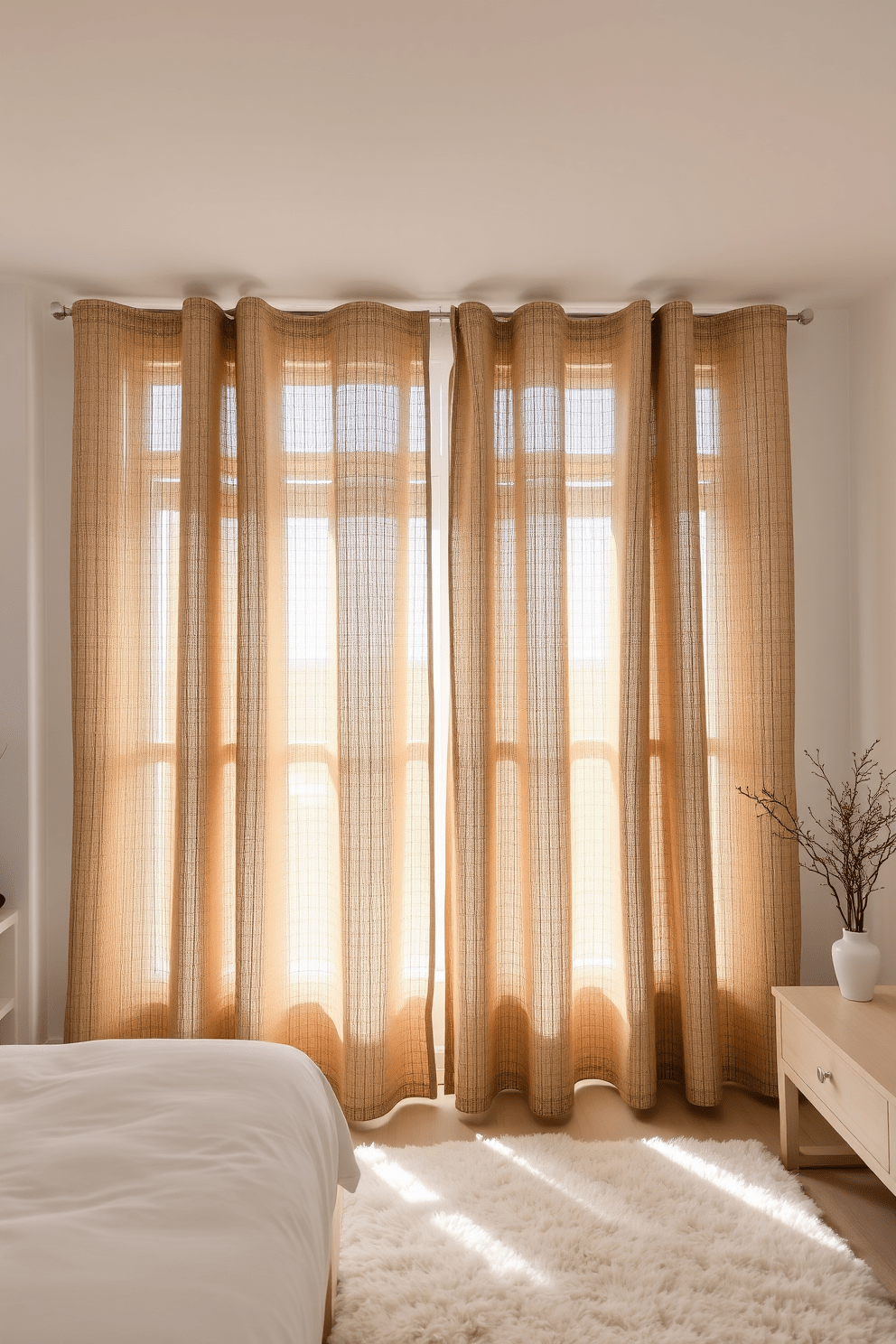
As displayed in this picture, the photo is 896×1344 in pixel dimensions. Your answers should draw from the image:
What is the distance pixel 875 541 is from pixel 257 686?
7.19ft

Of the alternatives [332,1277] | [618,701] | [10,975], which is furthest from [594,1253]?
[10,975]

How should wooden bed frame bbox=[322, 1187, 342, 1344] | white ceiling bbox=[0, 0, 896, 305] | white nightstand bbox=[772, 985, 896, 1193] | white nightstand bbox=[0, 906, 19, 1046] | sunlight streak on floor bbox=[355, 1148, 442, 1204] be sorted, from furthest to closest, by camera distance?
white nightstand bbox=[0, 906, 19, 1046], sunlight streak on floor bbox=[355, 1148, 442, 1204], white nightstand bbox=[772, 985, 896, 1193], wooden bed frame bbox=[322, 1187, 342, 1344], white ceiling bbox=[0, 0, 896, 305]

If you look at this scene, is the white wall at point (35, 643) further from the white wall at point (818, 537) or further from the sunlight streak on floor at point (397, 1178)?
the white wall at point (818, 537)

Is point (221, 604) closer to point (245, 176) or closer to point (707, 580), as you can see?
point (245, 176)

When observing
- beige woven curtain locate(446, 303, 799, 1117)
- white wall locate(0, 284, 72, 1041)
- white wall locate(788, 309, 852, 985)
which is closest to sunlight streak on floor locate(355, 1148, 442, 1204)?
beige woven curtain locate(446, 303, 799, 1117)

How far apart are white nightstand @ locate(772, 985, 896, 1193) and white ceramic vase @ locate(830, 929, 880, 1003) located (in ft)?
0.10

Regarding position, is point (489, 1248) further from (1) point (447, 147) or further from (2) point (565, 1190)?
(1) point (447, 147)

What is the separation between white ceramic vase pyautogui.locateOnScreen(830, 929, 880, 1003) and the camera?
2.25 metres

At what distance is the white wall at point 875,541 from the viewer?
8.93 feet

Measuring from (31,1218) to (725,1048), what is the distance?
235 cm

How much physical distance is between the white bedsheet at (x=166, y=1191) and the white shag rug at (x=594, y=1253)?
1.19 feet

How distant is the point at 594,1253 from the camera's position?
6.50 ft

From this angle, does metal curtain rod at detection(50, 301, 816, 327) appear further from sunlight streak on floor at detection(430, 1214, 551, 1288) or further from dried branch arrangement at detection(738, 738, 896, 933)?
sunlight streak on floor at detection(430, 1214, 551, 1288)

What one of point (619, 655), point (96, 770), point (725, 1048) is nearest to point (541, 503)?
point (619, 655)
